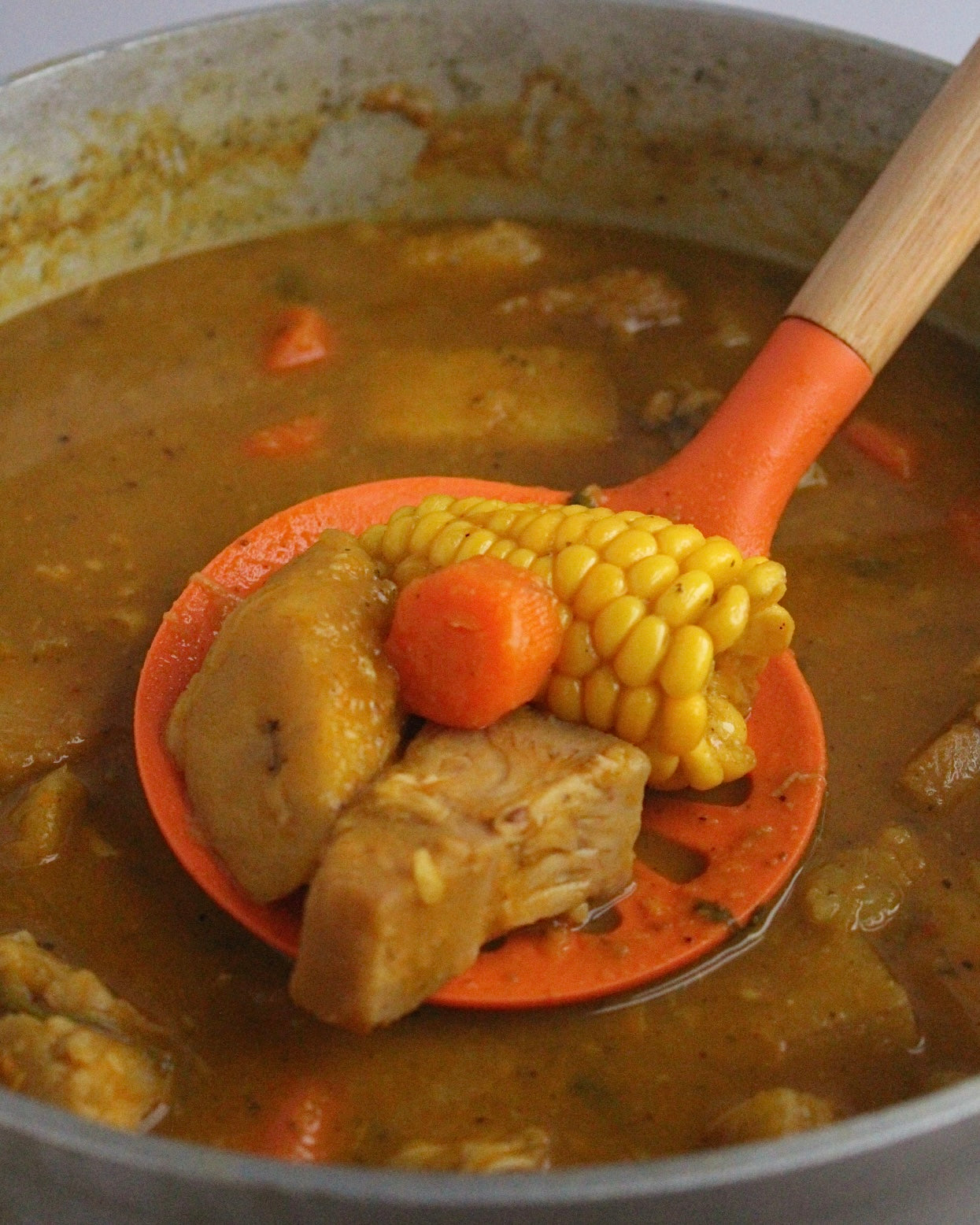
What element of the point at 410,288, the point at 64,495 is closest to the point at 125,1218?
the point at 64,495

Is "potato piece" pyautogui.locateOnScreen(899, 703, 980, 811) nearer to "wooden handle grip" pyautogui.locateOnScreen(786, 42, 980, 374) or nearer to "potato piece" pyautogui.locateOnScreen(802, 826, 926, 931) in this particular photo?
"potato piece" pyautogui.locateOnScreen(802, 826, 926, 931)

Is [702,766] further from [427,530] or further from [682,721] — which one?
[427,530]

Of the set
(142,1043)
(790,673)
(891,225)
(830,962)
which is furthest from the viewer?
(891,225)

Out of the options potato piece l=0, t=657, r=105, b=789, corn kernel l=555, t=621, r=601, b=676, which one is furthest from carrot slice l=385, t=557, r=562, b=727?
potato piece l=0, t=657, r=105, b=789

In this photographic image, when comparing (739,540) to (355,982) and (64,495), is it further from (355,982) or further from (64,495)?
(64,495)

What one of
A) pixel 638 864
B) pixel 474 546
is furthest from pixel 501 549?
pixel 638 864
